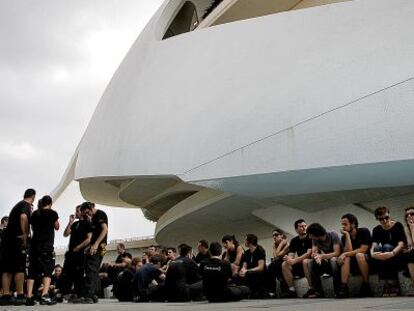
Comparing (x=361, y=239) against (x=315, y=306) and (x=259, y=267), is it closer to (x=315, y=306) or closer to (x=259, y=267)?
(x=259, y=267)

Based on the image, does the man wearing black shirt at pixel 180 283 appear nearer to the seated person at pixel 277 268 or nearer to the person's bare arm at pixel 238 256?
the person's bare arm at pixel 238 256

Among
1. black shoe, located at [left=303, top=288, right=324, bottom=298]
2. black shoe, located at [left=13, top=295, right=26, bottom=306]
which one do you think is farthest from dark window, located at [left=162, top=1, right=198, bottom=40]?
black shoe, located at [left=303, top=288, right=324, bottom=298]

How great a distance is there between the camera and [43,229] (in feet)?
20.2

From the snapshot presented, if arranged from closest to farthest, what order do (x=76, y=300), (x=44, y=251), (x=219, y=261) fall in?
1. (x=219, y=261)
2. (x=44, y=251)
3. (x=76, y=300)

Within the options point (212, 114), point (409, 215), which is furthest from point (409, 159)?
point (212, 114)

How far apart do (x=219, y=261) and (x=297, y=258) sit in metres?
1.23

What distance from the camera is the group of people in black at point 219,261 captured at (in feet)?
18.7

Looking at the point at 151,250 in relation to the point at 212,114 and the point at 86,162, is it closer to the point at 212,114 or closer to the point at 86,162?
the point at 212,114

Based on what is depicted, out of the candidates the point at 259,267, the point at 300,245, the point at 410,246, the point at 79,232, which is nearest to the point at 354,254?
the point at 410,246

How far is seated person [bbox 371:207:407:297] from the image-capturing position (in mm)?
5547

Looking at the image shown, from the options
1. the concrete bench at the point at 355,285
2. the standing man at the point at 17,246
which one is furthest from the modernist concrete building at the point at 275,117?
the standing man at the point at 17,246

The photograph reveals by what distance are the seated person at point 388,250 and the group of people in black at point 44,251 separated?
350cm

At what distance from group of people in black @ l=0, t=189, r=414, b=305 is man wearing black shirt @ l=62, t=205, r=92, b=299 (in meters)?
0.01

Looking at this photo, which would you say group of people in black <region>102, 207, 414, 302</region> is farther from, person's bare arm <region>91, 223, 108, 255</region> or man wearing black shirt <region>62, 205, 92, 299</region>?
man wearing black shirt <region>62, 205, 92, 299</region>
